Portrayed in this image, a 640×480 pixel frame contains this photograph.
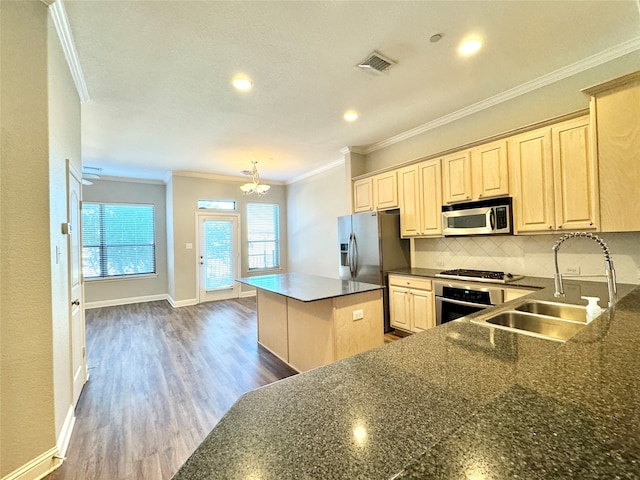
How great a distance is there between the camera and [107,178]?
6.22 meters

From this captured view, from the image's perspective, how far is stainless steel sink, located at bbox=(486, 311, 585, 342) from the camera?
1.46m

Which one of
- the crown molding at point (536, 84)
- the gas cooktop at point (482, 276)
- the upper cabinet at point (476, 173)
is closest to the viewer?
the crown molding at point (536, 84)

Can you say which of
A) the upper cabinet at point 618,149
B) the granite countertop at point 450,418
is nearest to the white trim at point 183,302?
the granite countertop at point 450,418

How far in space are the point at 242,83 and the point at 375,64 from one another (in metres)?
1.30

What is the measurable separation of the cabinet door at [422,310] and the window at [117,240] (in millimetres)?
6122

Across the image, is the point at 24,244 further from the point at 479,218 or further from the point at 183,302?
the point at 183,302

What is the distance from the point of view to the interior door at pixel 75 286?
90.9 inches

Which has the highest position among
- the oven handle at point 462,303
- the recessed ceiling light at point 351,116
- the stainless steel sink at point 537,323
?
the recessed ceiling light at point 351,116

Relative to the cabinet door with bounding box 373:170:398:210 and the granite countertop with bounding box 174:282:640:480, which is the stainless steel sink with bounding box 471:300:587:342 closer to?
the granite countertop with bounding box 174:282:640:480

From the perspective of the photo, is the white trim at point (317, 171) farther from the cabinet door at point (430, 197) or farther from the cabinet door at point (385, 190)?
the cabinet door at point (430, 197)

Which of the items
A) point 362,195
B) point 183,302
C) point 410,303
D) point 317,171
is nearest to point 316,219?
point 317,171

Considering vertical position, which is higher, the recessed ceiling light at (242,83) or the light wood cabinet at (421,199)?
the recessed ceiling light at (242,83)

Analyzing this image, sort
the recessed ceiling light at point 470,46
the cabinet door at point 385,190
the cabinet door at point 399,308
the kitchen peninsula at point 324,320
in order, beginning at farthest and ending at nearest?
the cabinet door at point 385,190 < the cabinet door at point 399,308 < the kitchen peninsula at point 324,320 < the recessed ceiling light at point 470,46

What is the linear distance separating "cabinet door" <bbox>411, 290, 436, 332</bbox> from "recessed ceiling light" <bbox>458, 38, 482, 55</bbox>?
2447 mm
